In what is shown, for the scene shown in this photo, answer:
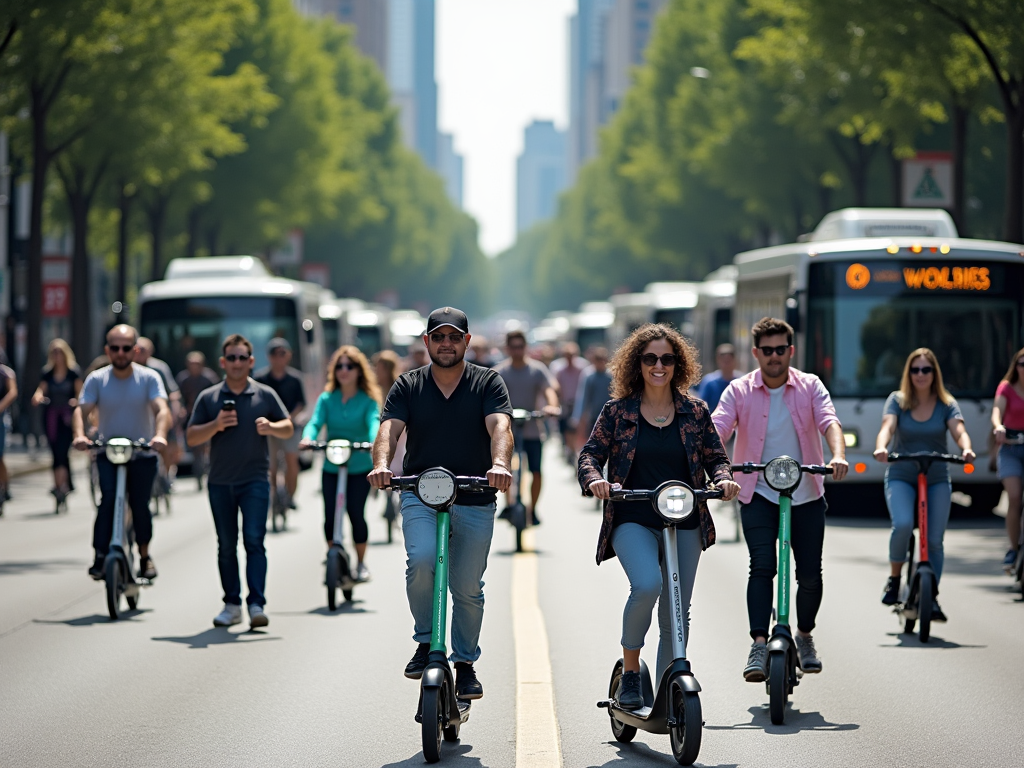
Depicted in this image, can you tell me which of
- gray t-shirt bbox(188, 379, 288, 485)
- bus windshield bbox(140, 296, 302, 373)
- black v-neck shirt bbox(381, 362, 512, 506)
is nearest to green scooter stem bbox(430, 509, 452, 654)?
black v-neck shirt bbox(381, 362, 512, 506)

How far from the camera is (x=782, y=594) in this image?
296 inches

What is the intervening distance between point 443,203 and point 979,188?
90.5 m

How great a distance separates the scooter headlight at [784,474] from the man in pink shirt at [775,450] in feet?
1.21

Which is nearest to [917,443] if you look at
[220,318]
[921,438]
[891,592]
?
[921,438]

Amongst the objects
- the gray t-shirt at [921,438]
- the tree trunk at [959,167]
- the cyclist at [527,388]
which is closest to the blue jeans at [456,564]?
the gray t-shirt at [921,438]

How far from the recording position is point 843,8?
24.8 meters

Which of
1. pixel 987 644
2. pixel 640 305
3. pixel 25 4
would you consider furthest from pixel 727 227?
pixel 987 644

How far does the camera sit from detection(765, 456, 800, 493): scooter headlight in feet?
24.3

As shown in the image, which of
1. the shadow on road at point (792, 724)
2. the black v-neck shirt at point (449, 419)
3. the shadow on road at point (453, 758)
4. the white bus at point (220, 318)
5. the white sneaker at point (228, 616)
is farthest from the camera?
the white bus at point (220, 318)

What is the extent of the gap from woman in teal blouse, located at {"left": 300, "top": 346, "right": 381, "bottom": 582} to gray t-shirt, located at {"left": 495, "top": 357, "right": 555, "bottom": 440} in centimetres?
322

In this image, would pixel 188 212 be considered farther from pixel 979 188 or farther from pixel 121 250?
pixel 979 188

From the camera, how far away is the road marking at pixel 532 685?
6.67 metres

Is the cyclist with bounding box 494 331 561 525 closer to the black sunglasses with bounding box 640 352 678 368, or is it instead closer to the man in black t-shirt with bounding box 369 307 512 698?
the man in black t-shirt with bounding box 369 307 512 698

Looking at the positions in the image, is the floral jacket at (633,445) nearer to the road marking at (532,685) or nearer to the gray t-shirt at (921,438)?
the road marking at (532,685)
